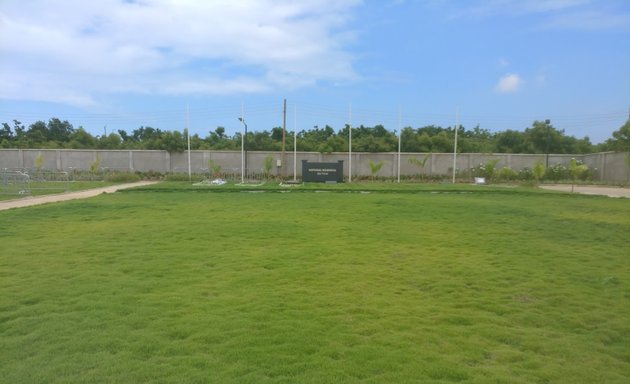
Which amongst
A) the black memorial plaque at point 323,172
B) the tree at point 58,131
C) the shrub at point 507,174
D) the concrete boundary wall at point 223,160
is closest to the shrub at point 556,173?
the concrete boundary wall at point 223,160

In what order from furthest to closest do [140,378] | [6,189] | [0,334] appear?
1. [6,189]
2. [0,334]
3. [140,378]

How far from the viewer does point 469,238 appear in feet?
30.4

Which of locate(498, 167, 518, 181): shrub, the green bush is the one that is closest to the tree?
the green bush

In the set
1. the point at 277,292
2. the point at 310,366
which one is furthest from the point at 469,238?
the point at 310,366

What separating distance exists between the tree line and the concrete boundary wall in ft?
3.61

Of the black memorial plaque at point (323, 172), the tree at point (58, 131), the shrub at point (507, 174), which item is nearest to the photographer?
the black memorial plaque at point (323, 172)

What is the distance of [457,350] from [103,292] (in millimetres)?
3740

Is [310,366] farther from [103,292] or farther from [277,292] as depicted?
[103,292]

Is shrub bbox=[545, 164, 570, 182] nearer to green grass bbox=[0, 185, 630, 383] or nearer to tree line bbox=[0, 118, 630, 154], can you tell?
tree line bbox=[0, 118, 630, 154]

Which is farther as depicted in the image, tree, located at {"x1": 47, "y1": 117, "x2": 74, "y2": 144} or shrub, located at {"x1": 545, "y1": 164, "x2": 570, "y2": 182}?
tree, located at {"x1": 47, "y1": 117, "x2": 74, "y2": 144}

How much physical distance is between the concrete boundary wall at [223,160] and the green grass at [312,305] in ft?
83.5

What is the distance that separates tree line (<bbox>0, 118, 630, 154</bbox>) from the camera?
39.9 m

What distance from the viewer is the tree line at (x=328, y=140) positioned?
39881 millimetres

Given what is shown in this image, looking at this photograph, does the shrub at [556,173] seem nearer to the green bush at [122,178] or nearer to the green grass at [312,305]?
the green grass at [312,305]
